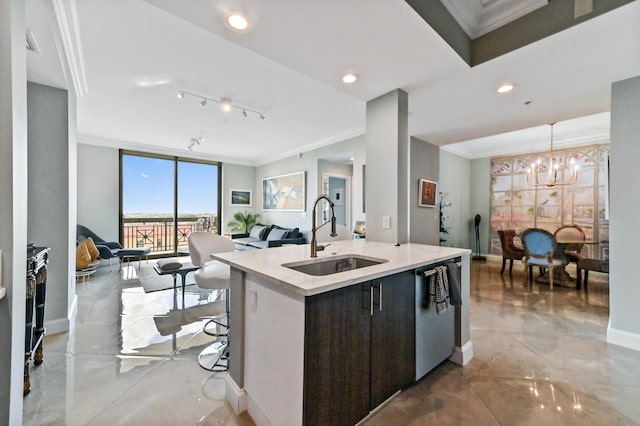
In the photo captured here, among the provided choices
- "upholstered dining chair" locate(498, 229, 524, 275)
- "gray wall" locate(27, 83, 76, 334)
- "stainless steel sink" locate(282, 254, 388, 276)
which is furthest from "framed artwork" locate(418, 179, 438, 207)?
"gray wall" locate(27, 83, 76, 334)

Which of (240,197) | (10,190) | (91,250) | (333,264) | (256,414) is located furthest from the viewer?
(240,197)

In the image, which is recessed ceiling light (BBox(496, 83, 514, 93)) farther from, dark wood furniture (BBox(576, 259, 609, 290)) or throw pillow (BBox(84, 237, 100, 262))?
throw pillow (BBox(84, 237, 100, 262))

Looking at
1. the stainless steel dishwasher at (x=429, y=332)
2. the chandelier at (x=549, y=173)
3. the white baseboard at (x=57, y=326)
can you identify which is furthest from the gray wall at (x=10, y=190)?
the chandelier at (x=549, y=173)

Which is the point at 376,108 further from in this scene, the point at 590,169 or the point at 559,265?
the point at 590,169

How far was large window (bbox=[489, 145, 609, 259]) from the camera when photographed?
499 centimetres

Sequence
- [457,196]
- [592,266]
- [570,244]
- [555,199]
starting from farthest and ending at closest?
1. [457,196]
2. [555,199]
3. [570,244]
4. [592,266]

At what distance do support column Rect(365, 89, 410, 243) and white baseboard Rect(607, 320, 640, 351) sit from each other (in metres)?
2.07

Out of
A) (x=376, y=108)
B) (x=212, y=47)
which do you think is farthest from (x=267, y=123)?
(x=376, y=108)

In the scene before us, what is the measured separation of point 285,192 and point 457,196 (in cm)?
427

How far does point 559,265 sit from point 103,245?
808 cm

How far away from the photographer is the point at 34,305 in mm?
1812

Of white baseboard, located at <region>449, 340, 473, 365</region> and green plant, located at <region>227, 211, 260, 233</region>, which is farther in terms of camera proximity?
green plant, located at <region>227, 211, 260, 233</region>

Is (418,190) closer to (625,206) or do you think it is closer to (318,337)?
(625,206)

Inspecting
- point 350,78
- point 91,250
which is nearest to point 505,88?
point 350,78
